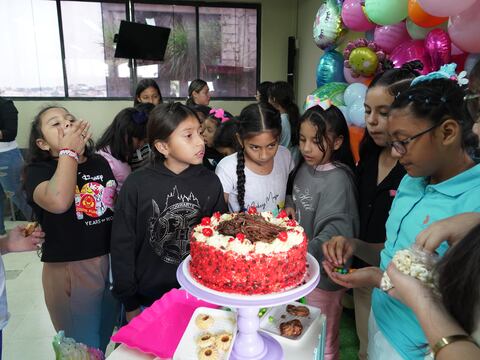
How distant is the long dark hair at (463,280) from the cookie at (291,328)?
57cm

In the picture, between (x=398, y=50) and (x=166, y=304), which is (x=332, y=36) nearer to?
(x=398, y=50)

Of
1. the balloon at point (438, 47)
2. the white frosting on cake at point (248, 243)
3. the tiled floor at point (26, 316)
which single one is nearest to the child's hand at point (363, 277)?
the white frosting on cake at point (248, 243)

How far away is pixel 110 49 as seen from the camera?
6.27 m

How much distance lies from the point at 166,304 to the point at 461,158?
1091 mm

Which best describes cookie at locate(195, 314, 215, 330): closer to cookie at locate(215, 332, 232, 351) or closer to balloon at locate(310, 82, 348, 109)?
cookie at locate(215, 332, 232, 351)

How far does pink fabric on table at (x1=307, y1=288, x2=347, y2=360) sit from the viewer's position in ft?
6.06

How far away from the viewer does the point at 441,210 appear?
3.51 feet

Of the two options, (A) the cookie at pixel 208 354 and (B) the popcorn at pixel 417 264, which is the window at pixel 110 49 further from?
(B) the popcorn at pixel 417 264

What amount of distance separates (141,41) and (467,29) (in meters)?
4.62

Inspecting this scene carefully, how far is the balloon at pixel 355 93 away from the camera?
130 inches

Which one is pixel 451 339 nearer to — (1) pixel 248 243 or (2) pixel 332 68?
(1) pixel 248 243

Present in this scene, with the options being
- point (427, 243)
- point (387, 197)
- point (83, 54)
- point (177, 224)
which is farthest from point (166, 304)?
point (83, 54)

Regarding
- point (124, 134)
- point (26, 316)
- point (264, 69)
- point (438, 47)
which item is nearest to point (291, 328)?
point (124, 134)

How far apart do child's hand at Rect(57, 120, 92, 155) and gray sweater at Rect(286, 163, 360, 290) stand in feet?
3.49
